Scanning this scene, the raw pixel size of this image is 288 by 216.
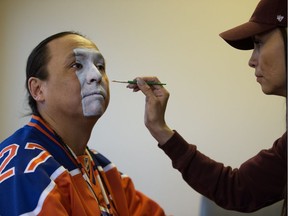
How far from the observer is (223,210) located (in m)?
1.46

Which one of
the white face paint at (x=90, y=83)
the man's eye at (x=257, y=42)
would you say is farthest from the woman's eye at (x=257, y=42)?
the white face paint at (x=90, y=83)

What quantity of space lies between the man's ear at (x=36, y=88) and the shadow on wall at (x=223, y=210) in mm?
877

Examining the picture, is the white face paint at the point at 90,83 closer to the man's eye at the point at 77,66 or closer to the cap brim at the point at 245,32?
the man's eye at the point at 77,66

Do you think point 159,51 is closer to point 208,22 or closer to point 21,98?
point 208,22

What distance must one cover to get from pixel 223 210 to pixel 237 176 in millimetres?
260

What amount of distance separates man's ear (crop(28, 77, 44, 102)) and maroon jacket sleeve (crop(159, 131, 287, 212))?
488 mm

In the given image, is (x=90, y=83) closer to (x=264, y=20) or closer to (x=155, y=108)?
(x=155, y=108)

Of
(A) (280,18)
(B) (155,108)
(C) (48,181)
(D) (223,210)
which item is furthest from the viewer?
(D) (223,210)

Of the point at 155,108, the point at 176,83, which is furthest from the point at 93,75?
the point at 176,83

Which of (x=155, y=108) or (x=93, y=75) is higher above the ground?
(x=93, y=75)

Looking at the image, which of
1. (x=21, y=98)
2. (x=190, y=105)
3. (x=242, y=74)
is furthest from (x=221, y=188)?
(x=21, y=98)

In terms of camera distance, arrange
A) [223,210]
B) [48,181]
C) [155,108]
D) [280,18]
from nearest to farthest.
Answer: [48,181] → [280,18] → [155,108] → [223,210]

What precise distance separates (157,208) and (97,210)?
384 mm

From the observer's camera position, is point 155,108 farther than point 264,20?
Yes
